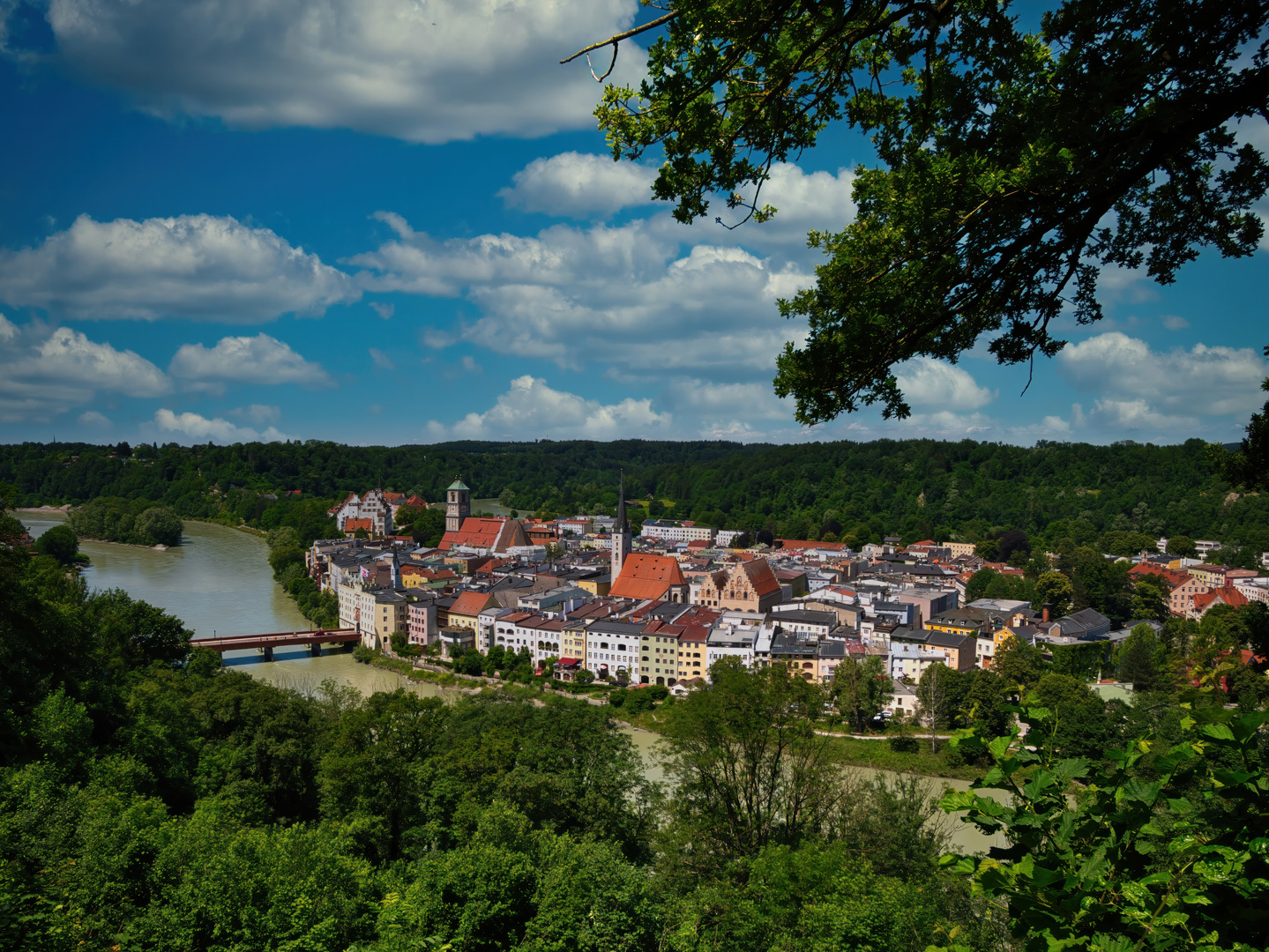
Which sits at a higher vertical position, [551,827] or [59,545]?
[59,545]

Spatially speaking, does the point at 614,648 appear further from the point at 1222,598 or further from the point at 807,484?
the point at 807,484

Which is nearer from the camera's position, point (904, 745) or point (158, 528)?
point (904, 745)

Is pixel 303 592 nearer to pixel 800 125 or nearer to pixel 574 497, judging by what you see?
pixel 800 125

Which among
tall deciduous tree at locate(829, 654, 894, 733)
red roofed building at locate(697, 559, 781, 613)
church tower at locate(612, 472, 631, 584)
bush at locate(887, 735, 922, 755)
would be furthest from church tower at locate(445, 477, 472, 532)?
bush at locate(887, 735, 922, 755)

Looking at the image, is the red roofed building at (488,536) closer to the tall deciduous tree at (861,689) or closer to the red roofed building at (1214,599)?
the tall deciduous tree at (861,689)

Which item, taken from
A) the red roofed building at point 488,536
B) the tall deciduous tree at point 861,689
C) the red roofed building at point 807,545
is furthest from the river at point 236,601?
the red roofed building at point 807,545

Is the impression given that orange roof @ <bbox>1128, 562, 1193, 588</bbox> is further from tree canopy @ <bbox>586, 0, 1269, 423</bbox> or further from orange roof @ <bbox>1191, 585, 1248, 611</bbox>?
tree canopy @ <bbox>586, 0, 1269, 423</bbox>

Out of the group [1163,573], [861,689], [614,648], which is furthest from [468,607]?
[1163,573]

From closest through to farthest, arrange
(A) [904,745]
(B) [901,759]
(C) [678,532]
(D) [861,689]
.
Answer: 1. (B) [901,759]
2. (A) [904,745]
3. (D) [861,689]
4. (C) [678,532]
